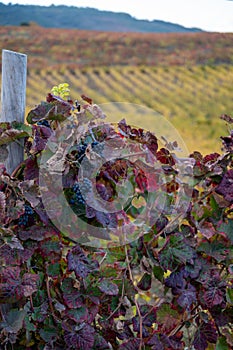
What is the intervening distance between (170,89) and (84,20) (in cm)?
165

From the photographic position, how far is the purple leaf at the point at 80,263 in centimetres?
99

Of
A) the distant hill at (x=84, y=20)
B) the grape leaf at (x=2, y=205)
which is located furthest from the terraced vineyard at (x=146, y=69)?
the grape leaf at (x=2, y=205)

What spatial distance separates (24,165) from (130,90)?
6032 mm

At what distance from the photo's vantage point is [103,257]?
1132mm

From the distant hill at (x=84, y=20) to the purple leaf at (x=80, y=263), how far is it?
522 centimetres

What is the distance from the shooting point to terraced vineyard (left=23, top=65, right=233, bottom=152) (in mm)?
6270

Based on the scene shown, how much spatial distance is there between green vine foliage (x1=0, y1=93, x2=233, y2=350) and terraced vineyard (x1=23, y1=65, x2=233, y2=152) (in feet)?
15.4

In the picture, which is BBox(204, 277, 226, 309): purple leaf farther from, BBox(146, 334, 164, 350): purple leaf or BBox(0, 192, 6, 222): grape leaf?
BBox(0, 192, 6, 222): grape leaf

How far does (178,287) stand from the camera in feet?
3.69

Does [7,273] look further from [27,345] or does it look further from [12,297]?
[27,345]

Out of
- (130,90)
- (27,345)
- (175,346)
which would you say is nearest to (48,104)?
(27,345)

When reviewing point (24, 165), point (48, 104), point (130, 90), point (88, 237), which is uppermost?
point (48, 104)

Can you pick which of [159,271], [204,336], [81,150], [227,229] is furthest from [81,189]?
[204,336]

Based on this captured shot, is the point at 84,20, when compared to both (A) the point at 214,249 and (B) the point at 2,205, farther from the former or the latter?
(B) the point at 2,205
